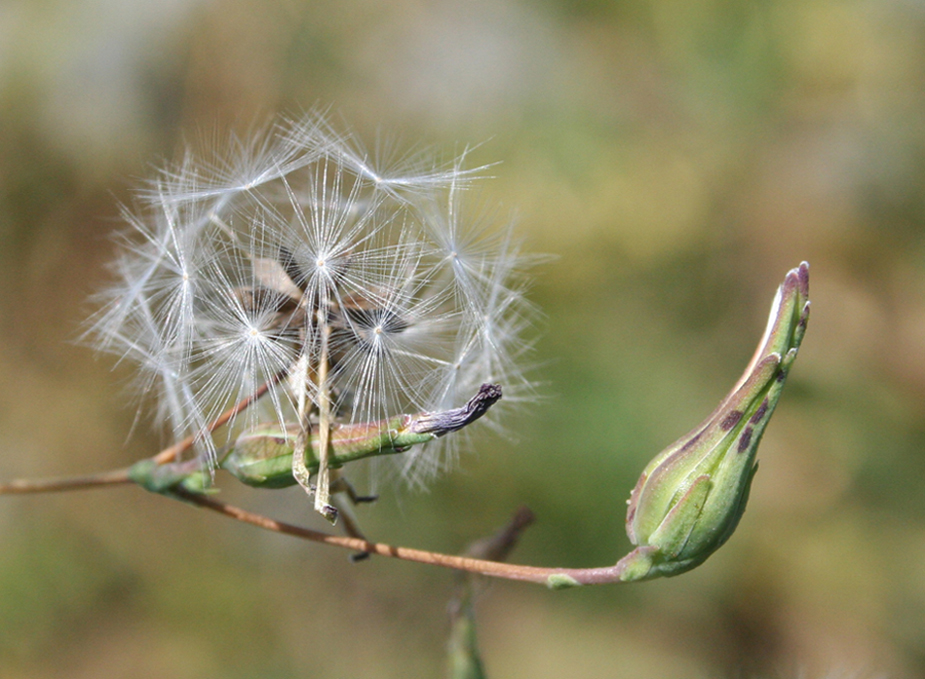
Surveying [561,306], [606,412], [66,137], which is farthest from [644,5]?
[66,137]

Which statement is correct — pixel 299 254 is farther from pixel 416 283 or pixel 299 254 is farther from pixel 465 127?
pixel 465 127

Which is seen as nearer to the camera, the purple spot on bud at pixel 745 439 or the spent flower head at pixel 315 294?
the purple spot on bud at pixel 745 439

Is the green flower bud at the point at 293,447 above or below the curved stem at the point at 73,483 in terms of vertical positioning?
above

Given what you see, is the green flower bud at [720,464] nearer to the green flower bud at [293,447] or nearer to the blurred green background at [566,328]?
the green flower bud at [293,447]

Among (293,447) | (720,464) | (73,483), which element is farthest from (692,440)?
(73,483)

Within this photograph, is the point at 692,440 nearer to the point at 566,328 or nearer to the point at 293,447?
the point at 293,447

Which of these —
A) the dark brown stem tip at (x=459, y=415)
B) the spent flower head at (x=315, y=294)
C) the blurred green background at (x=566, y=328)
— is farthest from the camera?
the blurred green background at (x=566, y=328)

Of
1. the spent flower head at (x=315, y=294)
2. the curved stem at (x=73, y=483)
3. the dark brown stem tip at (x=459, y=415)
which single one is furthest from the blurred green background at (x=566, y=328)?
the dark brown stem tip at (x=459, y=415)
